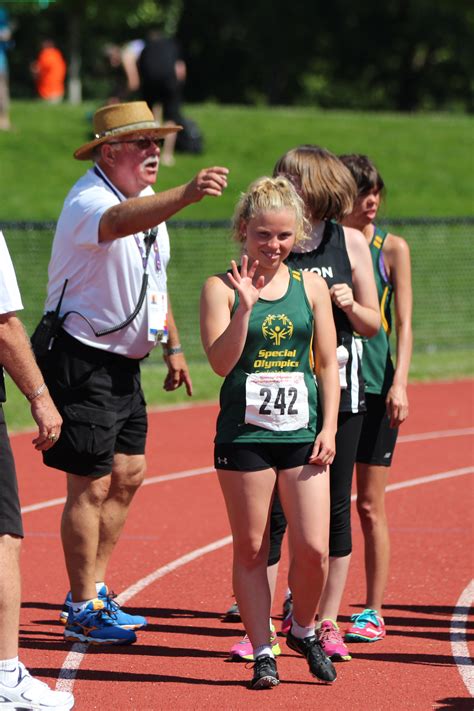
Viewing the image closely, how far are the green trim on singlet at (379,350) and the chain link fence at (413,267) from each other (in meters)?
11.9

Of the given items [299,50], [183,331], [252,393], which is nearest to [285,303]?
[252,393]

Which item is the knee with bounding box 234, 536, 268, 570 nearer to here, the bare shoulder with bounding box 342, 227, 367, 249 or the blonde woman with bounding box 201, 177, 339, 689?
the blonde woman with bounding box 201, 177, 339, 689

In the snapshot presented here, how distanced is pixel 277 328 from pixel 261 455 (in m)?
0.51

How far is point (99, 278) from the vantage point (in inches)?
250

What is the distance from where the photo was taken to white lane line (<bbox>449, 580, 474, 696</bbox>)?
5.76 metres

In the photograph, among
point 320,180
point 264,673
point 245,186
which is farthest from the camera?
point 245,186

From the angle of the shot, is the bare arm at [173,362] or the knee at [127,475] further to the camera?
the bare arm at [173,362]

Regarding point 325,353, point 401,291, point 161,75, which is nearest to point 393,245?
point 401,291

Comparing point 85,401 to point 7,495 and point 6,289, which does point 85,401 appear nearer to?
point 7,495

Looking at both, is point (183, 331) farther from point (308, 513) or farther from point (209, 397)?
point (308, 513)

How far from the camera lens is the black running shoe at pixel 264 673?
5.48 m

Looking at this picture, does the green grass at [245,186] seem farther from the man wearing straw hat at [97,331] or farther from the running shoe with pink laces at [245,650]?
the running shoe with pink laces at [245,650]

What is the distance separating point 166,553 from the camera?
27.2 ft

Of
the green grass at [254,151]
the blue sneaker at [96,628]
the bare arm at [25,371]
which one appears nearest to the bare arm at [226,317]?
the bare arm at [25,371]
